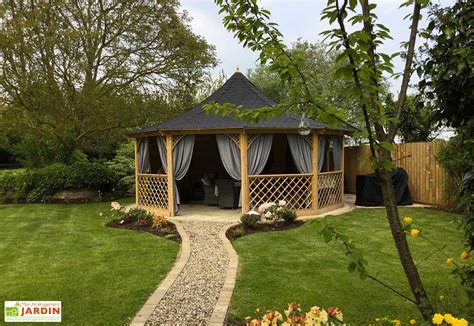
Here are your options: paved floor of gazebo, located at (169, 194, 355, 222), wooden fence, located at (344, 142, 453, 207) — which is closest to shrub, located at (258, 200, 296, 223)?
paved floor of gazebo, located at (169, 194, 355, 222)

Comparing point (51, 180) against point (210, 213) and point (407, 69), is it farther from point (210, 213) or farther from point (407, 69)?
point (407, 69)

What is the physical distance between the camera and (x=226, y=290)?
14.4 ft

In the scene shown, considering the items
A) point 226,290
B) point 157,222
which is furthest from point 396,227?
point 157,222

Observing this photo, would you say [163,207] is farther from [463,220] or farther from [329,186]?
[463,220]

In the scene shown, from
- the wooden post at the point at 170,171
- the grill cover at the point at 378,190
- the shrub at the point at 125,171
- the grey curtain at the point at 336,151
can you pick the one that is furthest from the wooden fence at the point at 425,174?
the shrub at the point at 125,171

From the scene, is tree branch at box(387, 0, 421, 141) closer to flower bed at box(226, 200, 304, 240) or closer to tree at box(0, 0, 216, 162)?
flower bed at box(226, 200, 304, 240)

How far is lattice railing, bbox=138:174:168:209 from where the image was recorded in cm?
1028

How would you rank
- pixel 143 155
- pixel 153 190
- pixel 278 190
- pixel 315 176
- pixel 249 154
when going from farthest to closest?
pixel 143 155
pixel 153 190
pixel 315 176
pixel 278 190
pixel 249 154

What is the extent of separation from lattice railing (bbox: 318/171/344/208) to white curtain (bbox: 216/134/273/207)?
1.58 metres

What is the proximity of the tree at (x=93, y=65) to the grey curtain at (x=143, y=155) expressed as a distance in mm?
3077

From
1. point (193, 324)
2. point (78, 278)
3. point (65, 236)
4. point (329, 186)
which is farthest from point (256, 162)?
point (193, 324)

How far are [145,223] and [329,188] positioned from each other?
497 centimetres

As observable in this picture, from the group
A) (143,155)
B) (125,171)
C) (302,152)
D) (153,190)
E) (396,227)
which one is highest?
(302,152)

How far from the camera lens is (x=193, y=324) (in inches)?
140
